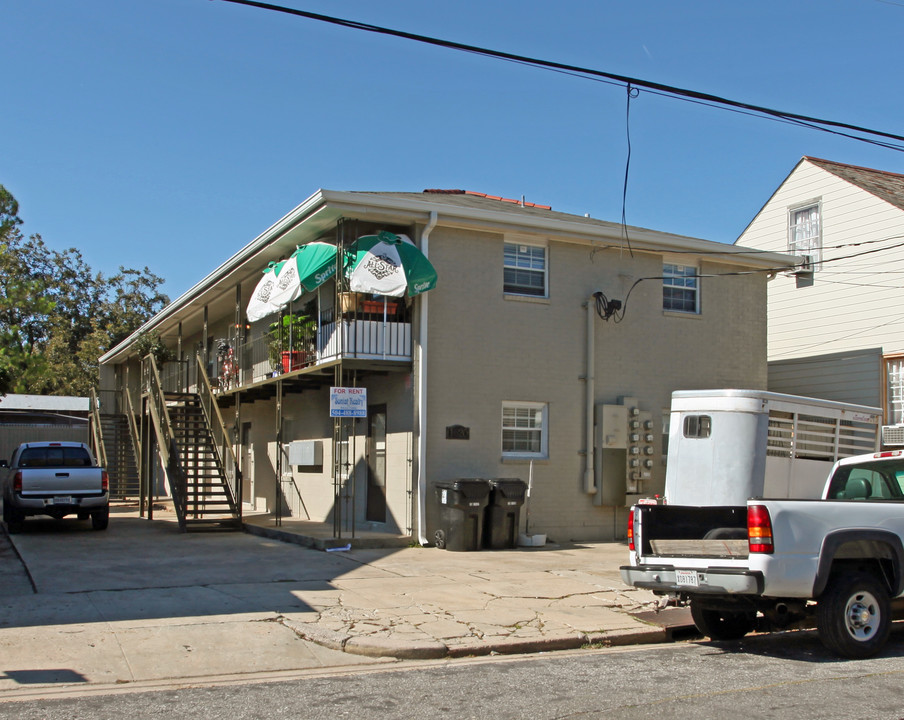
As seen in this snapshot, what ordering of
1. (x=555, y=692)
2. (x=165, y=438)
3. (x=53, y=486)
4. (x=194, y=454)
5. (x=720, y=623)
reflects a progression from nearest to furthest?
(x=555, y=692)
(x=720, y=623)
(x=53, y=486)
(x=194, y=454)
(x=165, y=438)

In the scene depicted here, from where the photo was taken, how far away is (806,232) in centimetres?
2128

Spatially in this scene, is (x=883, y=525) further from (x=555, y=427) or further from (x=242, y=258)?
(x=242, y=258)

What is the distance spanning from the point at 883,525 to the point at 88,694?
6396 mm

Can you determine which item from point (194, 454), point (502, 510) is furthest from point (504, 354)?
point (194, 454)

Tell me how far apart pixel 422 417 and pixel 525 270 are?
353cm

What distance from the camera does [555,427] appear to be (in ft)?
54.9

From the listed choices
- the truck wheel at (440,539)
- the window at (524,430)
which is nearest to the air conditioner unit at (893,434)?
the window at (524,430)

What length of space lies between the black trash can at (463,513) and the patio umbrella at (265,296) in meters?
4.98

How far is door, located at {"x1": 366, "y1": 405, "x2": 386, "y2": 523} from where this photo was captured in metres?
16.8

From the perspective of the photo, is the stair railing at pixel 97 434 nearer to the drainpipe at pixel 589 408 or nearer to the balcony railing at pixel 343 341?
the balcony railing at pixel 343 341

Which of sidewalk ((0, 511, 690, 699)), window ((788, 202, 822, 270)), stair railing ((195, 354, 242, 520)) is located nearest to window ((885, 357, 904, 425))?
window ((788, 202, 822, 270))

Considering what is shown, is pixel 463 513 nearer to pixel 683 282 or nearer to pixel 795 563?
pixel 683 282

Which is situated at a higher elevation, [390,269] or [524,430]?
[390,269]

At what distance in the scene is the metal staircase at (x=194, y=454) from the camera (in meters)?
17.5
